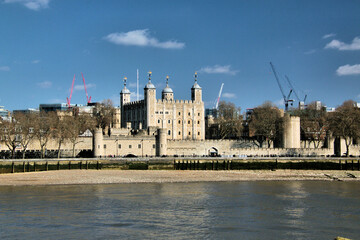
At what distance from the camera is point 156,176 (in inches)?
2243

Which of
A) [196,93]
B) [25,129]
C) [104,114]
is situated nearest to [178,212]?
[25,129]

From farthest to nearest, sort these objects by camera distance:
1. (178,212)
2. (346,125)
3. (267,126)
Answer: (267,126), (346,125), (178,212)

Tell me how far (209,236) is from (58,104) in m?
162

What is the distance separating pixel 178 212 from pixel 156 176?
2267cm

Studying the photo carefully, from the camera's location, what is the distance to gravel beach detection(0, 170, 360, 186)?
5216cm

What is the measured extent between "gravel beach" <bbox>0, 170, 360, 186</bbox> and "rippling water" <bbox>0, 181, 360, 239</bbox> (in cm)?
404

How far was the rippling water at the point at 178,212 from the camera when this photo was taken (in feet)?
94.5

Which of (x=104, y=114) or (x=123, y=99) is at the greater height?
(x=123, y=99)

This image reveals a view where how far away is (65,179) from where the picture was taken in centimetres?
5319

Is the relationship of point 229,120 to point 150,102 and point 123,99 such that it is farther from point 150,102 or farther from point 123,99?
point 123,99

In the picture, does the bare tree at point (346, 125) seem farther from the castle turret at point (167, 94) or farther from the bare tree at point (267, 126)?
the castle turret at point (167, 94)

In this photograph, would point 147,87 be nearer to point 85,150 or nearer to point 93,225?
point 85,150

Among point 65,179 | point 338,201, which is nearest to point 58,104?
point 65,179

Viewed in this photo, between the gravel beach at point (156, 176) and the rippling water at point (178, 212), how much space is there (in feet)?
Result: 13.3
